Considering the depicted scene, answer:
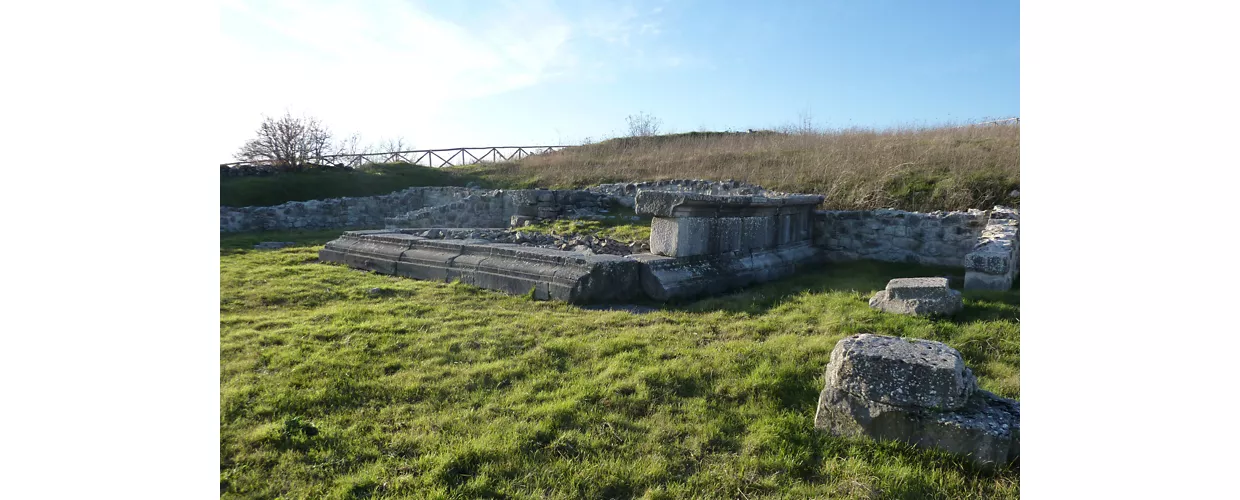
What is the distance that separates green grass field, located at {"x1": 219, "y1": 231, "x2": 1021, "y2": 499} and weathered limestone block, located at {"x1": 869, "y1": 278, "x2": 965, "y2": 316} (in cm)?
17

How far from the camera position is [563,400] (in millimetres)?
3283

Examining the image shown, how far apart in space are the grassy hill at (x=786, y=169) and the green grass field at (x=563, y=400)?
4.23 metres

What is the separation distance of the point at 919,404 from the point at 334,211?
54.7ft

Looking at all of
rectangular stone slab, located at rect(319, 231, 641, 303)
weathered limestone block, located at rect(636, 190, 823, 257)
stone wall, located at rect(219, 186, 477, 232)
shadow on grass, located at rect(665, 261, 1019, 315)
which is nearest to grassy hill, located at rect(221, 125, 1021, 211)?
stone wall, located at rect(219, 186, 477, 232)

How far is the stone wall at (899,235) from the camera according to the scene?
7430 millimetres

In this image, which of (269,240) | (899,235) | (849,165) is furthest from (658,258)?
(269,240)

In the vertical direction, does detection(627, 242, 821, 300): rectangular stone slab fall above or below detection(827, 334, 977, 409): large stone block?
above

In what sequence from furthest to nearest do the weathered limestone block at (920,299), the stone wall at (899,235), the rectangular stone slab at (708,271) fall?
1. the stone wall at (899,235)
2. the rectangular stone slab at (708,271)
3. the weathered limestone block at (920,299)

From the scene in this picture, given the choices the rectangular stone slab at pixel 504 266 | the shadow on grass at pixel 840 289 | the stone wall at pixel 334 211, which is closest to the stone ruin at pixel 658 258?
the rectangular stone slab at pixel 504 266

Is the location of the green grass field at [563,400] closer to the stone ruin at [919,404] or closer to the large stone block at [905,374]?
the stone ruin at [919,404]

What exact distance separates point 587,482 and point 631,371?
1.18 metres

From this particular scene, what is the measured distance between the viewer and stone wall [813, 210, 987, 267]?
7430 mm

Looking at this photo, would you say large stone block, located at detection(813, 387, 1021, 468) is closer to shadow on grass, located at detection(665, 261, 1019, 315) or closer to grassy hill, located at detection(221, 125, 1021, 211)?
shadow on grass, located at detection(665, 261, 1019, 315)

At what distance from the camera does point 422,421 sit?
3.04 metres
